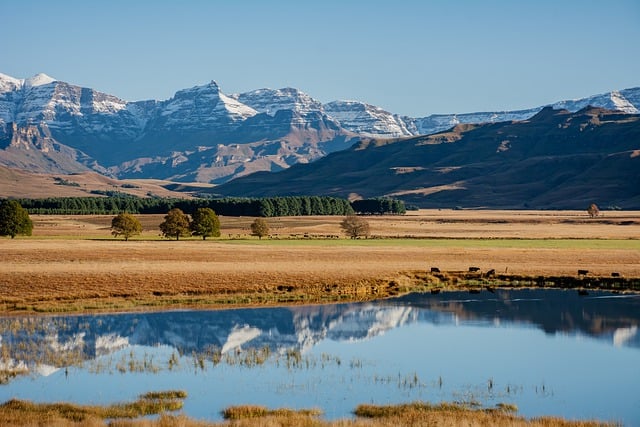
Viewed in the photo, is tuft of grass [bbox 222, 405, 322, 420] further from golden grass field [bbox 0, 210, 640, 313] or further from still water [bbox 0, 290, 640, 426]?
golden grass field [bbox 0, 210, 640, 313]

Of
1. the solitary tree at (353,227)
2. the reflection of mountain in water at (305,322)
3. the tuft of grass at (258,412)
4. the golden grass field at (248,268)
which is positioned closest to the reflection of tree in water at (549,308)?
the reflection of mountain in water at (305,322)

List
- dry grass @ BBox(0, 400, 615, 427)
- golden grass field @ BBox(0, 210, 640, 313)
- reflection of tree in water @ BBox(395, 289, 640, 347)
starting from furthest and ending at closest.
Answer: golden grass field @ BBox(0, 210, 640, 313)
reflection of tree in water @ BBox(395, 289, 640, 347)
dry grass @ BBox(0, 400, 615, 427)

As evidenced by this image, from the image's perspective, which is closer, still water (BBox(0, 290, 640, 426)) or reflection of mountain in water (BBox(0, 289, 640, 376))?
still water (BBox(0, 290, 640, 426))

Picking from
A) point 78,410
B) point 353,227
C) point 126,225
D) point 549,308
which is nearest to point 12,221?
point 126,225

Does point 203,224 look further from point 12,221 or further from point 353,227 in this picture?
point 12,221

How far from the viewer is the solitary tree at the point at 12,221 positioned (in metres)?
133

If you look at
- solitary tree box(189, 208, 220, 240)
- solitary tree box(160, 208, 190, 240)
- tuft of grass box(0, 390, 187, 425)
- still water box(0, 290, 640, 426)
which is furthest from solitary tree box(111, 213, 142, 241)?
tuft of grass box(0, 390, 187, 425)

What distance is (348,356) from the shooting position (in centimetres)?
4544

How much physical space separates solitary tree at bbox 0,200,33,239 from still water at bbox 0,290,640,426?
84082mm

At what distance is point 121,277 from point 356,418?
43.2 metres

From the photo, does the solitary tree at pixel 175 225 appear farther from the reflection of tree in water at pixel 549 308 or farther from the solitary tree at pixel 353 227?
the reflection of tree in water at pixel 549 308

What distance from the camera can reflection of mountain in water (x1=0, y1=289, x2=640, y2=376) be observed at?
159ft

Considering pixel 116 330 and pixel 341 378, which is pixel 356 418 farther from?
pixel 116 330

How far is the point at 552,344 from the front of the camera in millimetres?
49188
